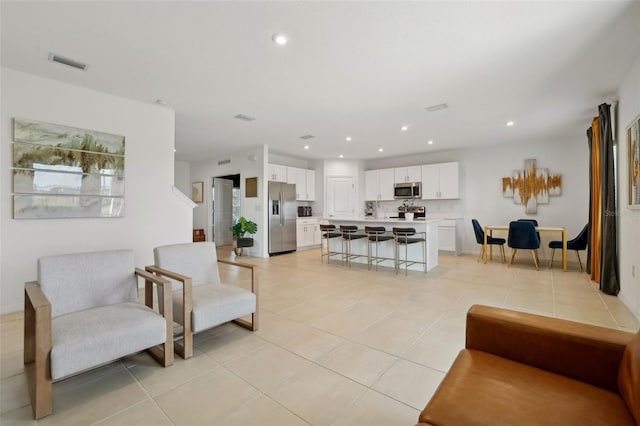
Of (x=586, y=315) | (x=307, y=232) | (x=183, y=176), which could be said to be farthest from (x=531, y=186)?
(x=183, y=176)

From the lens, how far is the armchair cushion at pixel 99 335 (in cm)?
166

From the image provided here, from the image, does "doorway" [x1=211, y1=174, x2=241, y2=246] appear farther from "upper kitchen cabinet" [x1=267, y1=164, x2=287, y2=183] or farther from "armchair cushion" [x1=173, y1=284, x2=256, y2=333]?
"armchair cushion" [x1=173, y1=284, x2=256, y2=333]

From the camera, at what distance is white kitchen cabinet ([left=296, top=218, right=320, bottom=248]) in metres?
8.05

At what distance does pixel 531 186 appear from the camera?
262 inches

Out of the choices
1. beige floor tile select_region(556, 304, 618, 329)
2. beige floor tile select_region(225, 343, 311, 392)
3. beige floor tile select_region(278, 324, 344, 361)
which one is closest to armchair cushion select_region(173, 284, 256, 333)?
beige floor tile select_region(225, 343, 311, 392)

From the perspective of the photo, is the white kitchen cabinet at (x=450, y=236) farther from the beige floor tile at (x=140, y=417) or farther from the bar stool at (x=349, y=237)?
the beige floor tile at (x=140, y=417)

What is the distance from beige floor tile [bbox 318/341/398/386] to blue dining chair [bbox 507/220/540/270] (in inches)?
179

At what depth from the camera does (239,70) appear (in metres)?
3.25

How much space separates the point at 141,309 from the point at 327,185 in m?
7.05

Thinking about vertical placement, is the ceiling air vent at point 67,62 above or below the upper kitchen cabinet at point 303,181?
above

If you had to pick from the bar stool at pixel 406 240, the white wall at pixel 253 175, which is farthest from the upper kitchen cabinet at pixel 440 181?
the white wall at pixel 253 175

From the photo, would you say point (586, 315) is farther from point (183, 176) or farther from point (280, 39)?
point (183, 176)

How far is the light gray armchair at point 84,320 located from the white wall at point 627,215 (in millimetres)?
4507

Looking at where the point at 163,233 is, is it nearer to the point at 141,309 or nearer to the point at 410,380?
the point at 141,309
